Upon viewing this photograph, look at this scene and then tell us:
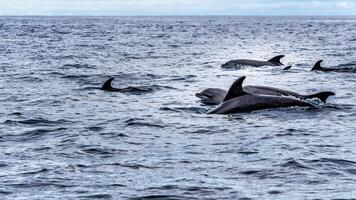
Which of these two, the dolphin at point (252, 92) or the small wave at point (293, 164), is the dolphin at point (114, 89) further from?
the small wave at point (293, 164)

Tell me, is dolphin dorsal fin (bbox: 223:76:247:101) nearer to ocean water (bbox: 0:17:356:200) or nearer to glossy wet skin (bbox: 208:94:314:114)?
glossy wet skin (bbox: 208:94:314:114)

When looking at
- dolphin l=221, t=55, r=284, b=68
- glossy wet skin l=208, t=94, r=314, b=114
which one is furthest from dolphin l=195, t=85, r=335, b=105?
dolphin l=221, t=55, r=284, b=68

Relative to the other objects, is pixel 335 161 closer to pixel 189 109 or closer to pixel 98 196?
pixel 98 196

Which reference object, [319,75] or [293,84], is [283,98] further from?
[319,75]

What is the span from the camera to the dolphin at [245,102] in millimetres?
Answer: 17531

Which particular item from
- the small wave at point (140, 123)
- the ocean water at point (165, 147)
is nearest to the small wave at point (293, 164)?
the ocean water at point (165, 147)

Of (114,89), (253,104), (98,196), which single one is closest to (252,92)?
(253,104)

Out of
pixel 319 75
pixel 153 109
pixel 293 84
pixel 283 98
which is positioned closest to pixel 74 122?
pixel 153 109

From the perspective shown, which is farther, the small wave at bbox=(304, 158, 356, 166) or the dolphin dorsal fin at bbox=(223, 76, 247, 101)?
the dolphin dorsal fin at bbox=(223, 76, 247, 101)

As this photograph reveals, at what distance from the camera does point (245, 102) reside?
17.7 meters

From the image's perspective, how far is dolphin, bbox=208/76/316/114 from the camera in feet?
57.5

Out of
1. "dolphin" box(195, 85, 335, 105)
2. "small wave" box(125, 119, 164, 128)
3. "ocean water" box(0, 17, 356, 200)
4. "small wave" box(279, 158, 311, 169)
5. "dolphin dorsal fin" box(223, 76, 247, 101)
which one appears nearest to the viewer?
"ocean water" box(0, 17, 356, 200)

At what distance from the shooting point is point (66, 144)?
1407 cm

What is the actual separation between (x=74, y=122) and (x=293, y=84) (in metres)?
12.0
